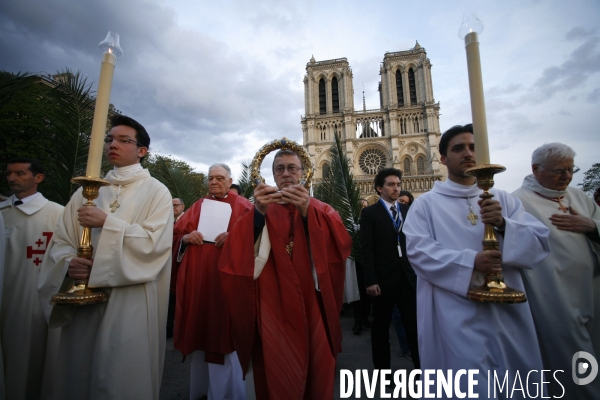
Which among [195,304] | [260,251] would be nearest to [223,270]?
[260,251]

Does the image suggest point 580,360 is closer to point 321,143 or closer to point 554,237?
point 554,237

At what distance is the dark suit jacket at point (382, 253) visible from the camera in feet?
10.7

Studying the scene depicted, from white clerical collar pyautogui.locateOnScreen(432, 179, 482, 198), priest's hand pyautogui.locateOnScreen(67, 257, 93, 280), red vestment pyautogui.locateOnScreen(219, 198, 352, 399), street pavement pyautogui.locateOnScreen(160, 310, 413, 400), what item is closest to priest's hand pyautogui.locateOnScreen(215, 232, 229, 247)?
red vestment pyautogui.locateOnScreen(219, 198, 352, 399)

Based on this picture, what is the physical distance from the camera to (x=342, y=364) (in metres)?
3.80

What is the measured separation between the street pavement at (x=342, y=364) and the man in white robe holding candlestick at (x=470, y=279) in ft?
5.53

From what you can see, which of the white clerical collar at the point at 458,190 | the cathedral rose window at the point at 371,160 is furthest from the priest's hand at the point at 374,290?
the cathedral rose window at the point at 371,160

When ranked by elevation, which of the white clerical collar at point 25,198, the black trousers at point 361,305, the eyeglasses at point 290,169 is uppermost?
the eyeglasses at point 290,169

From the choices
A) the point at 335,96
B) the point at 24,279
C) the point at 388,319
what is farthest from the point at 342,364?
the point at 335,96

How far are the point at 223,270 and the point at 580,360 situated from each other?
2.85 m

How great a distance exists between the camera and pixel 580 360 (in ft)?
7.13

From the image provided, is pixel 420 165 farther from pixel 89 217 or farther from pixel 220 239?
pixel 89 217

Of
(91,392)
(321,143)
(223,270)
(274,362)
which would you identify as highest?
(321,143)

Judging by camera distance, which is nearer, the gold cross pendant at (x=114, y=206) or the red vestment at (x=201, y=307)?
the gold cross pendant at (x=114, y=206)

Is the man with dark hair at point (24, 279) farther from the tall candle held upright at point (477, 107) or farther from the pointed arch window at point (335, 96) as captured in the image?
the pointed arch window at point (335, 96)
